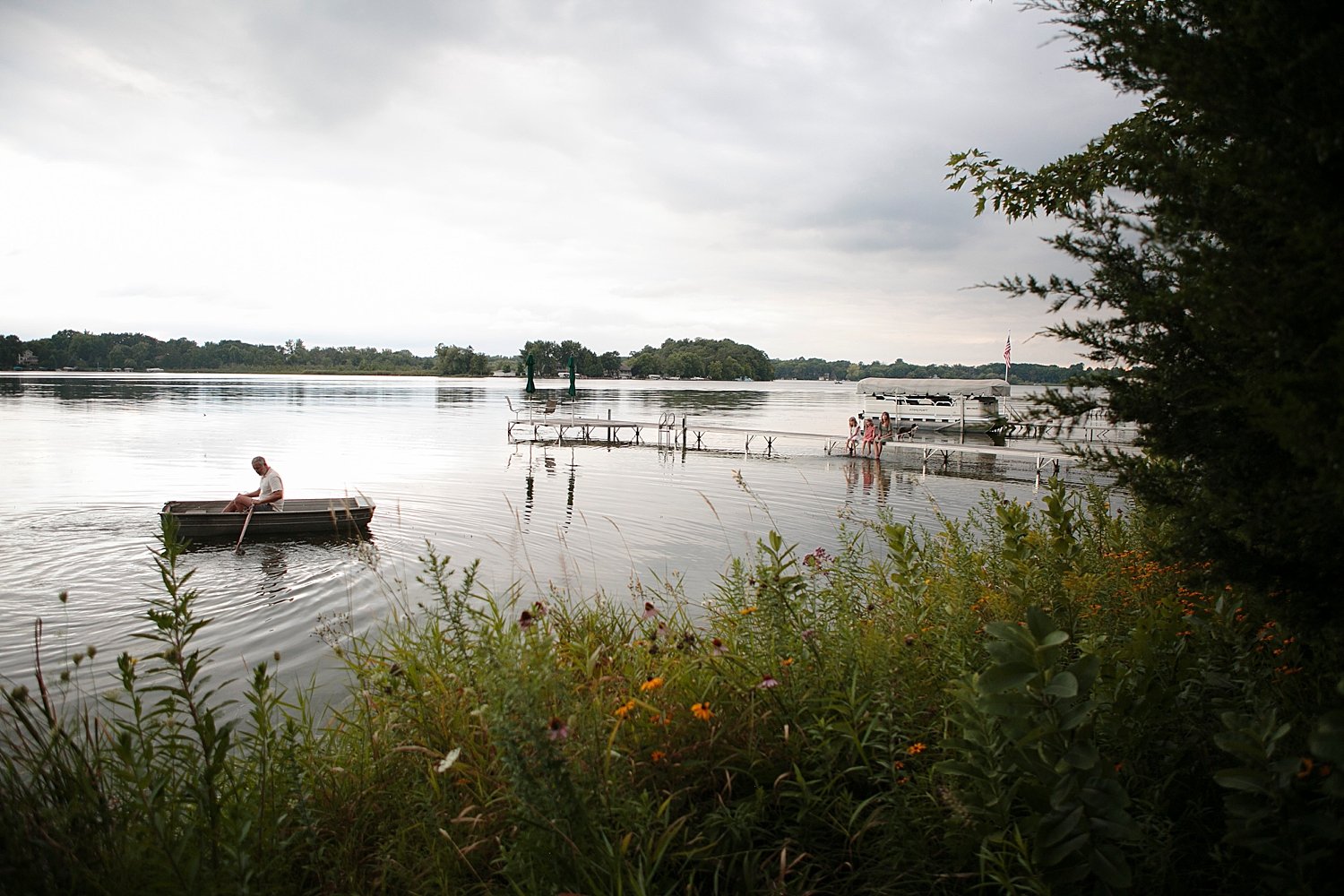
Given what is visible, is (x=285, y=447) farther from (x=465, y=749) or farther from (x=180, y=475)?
(x=465, y=749)

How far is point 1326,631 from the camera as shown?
2.29m

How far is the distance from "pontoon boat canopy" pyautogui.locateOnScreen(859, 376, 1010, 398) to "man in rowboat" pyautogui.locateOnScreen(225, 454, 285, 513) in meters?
30.3

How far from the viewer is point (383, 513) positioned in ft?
55.2

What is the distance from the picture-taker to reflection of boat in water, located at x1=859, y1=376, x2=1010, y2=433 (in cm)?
3688

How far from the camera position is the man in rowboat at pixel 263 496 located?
45.3ft

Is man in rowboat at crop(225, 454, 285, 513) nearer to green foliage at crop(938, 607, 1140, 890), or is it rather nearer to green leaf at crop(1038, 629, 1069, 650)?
green foliage at crop(938, 607, 1140, 890)

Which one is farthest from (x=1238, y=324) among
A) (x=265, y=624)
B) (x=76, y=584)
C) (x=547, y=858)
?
(x=76, y=584)

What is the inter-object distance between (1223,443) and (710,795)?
7.26ft

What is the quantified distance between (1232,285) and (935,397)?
134 feet

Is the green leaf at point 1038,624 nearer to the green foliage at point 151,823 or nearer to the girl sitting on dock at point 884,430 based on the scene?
the green foliage at point 151,823

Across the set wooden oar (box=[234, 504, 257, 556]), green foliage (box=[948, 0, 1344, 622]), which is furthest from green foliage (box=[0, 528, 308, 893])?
wooden oar (box=[234, 504, 257, 556])

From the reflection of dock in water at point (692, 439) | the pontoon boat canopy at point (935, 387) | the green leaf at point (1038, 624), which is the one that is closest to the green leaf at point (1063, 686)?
the green leaf at point (1038, 624)

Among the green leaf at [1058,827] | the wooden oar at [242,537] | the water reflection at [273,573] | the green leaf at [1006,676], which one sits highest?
the green leaf at [1006,676]

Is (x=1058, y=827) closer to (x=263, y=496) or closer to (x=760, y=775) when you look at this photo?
(x=760, y=775)
